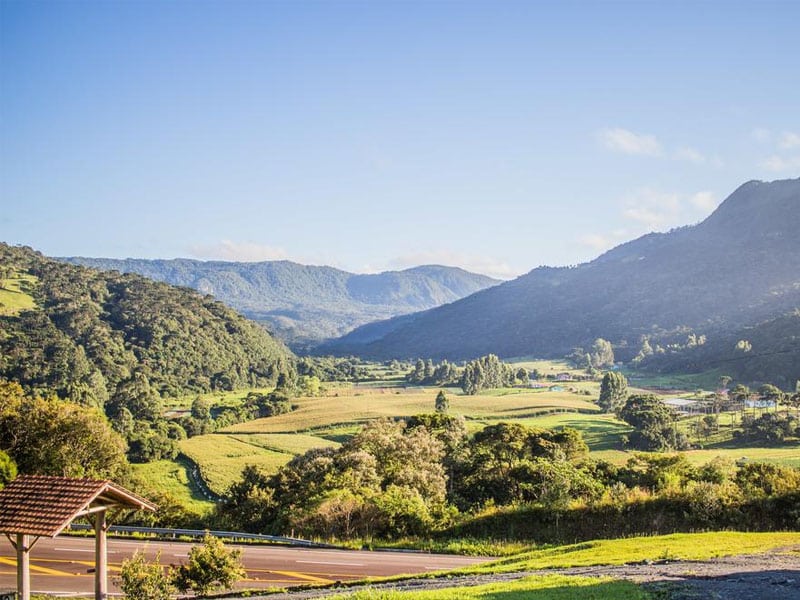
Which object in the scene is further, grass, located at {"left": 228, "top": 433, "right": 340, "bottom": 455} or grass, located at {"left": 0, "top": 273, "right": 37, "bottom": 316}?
grass, located at {"left": 0, "top": 273, "right": 37, "bottom": 316}

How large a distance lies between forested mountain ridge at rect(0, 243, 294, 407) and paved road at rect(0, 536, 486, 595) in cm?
8202

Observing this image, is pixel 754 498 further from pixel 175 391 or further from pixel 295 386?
pixel 295 386

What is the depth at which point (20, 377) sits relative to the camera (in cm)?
10838

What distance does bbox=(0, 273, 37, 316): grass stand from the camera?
13420 cm

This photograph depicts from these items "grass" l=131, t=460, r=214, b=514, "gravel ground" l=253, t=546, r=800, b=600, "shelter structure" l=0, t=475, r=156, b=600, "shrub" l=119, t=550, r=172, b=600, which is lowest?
"grass" l=131, t=460, r=214, b=514

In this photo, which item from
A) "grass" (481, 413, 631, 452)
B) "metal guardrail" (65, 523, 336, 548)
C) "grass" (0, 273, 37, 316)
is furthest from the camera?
"grass" (0, 273, 37, 316)

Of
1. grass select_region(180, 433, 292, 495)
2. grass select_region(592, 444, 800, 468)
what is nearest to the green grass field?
grass select_region(592, 444, 800, 468)

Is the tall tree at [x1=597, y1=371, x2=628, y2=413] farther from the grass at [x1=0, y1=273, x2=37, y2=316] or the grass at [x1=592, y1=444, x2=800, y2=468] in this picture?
the grass at [x1=0, y1=273, x2=37, y2=316]

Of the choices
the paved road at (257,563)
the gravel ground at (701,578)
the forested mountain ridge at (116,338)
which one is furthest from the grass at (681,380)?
the gravel ground at (701,578)

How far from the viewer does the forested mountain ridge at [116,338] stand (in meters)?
114

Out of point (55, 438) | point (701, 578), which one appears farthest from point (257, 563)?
point (55, 438)

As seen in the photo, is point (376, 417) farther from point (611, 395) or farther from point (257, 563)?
point (257, 563)

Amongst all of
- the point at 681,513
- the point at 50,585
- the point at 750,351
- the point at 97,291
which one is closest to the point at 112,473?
the point at 50,585

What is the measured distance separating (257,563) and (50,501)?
878 cm
